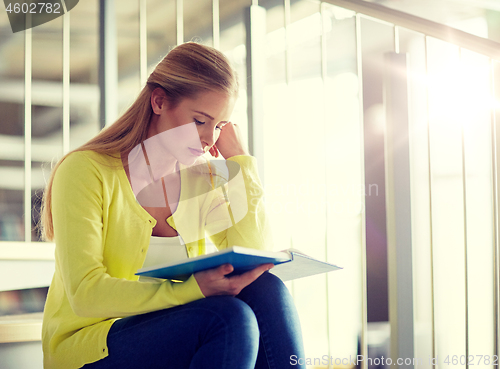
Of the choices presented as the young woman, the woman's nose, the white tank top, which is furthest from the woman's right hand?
the woman's nose

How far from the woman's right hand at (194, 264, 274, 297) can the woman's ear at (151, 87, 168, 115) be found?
1.43 ft

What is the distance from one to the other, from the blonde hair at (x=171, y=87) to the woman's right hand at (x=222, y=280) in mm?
378

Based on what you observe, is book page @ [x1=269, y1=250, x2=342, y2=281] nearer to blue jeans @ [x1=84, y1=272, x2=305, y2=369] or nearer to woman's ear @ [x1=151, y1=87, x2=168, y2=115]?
blue jeans @ [x1=84, y1=272, x2=305, y2=369]

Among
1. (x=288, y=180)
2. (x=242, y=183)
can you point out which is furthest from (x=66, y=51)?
(x=288, y=180)

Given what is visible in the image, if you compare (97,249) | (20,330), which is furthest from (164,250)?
(20,330)

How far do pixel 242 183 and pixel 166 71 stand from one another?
355 mm

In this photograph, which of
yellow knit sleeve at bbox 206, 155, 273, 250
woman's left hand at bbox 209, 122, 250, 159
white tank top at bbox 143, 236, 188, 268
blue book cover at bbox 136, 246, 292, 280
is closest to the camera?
blue book cover at bbox 136, 246, 292, 280

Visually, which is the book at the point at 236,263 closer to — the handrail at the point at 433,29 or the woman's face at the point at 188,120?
the woman's face at the point at 188,120

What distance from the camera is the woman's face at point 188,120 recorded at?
961 mm


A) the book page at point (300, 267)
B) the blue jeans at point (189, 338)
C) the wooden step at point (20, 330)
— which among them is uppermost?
the book page at point (300, 267)

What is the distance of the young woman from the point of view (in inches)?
28.0

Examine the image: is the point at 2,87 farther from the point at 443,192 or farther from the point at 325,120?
the point at 443,192

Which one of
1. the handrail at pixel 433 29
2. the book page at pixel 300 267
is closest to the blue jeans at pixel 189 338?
the book page at pixel 300 267

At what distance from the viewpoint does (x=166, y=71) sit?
Answer: 0.99 metres
